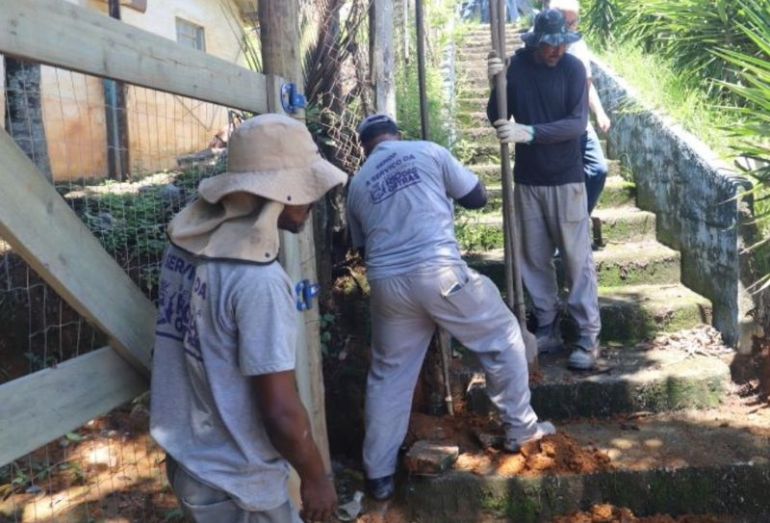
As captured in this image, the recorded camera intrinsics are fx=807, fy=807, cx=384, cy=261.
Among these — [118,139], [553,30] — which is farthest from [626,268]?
[118,139]

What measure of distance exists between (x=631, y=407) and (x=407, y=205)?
1859 mm

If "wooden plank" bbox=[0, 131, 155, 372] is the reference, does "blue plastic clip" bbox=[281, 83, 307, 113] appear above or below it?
above

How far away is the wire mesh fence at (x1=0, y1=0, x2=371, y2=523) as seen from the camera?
3.58 meters

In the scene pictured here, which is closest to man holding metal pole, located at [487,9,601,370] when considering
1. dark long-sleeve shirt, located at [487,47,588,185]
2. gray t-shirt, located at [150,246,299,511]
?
dark long-sleeve shirt, located at [487,47,588,185]

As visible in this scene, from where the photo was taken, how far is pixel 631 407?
458 centimetres

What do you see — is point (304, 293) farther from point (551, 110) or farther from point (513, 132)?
point (551, 110)

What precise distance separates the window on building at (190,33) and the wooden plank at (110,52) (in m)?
8.77

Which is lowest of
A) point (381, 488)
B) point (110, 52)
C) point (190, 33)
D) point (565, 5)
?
point (381, 488)

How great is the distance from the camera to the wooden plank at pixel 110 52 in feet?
6.05

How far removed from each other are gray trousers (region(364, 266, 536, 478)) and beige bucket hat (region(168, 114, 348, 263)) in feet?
5.32

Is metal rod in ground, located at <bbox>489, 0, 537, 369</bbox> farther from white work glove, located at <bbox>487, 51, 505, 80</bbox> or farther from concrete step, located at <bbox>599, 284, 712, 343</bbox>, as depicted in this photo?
concrete step, located at <bbox>599, 284, 712, 343</bbox>

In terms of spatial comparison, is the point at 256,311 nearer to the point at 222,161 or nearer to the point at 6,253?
the point at 222,161

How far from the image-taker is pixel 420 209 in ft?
12.5

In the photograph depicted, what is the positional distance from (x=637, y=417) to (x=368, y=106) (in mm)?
2509
